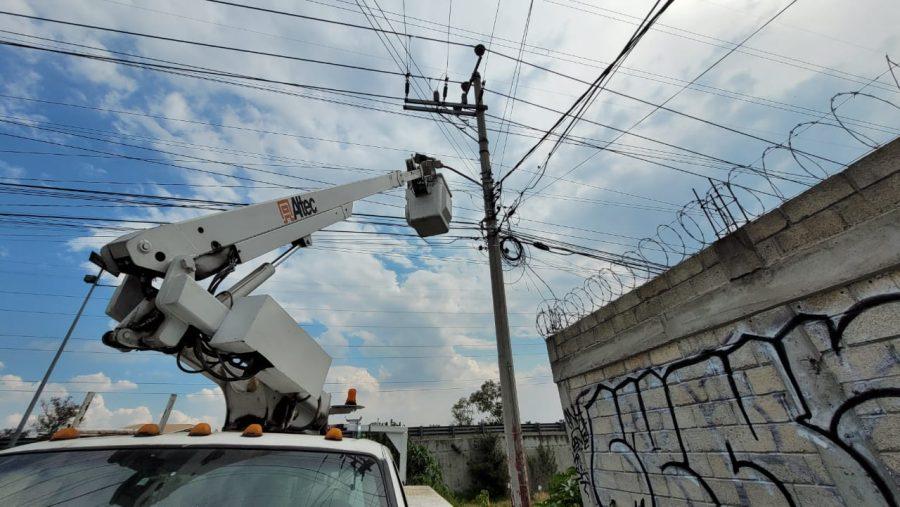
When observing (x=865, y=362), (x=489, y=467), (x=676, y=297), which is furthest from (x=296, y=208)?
(x=489, y=467)

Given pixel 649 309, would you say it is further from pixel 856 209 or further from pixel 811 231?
pixel 856 209

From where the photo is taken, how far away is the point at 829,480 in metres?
2.25

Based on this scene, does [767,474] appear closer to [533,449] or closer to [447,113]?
[447,113]

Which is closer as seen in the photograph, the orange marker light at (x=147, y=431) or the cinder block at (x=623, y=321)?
the orange marker light at (x=147, y=431)

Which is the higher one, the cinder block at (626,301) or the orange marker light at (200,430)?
the cinder block at (626,301)

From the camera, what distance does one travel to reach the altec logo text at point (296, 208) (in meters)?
3.66

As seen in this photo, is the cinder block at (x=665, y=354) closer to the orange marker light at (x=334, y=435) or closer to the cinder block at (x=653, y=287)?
the cinder block at (x=653, y=287)

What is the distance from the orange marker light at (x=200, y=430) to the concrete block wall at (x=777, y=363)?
3542 millimetres

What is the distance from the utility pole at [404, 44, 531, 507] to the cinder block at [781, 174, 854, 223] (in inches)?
167

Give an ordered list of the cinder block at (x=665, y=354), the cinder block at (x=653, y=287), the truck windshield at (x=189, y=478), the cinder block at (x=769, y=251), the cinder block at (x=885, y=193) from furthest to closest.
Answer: the cinder block at (x=653, y=287) → the cinder block at (x=665, y=354) → the cinder block at (x=769, y=251) → the cinder block at (x=885, y=193) → the truck windshield at (x=189, y=478)

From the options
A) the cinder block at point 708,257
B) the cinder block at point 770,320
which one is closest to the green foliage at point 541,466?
the cinder block at point 708,257

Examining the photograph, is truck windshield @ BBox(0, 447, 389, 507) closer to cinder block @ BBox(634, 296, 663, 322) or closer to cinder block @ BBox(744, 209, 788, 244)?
cinder block @ BBox(634, 296, 663, 322)

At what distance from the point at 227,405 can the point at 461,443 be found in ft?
64.2

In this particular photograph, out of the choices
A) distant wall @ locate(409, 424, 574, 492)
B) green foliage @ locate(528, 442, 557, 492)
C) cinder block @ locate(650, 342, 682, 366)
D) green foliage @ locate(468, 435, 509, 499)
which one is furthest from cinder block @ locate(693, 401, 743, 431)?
green foliage @ locate(528, 442, 557, 492)
